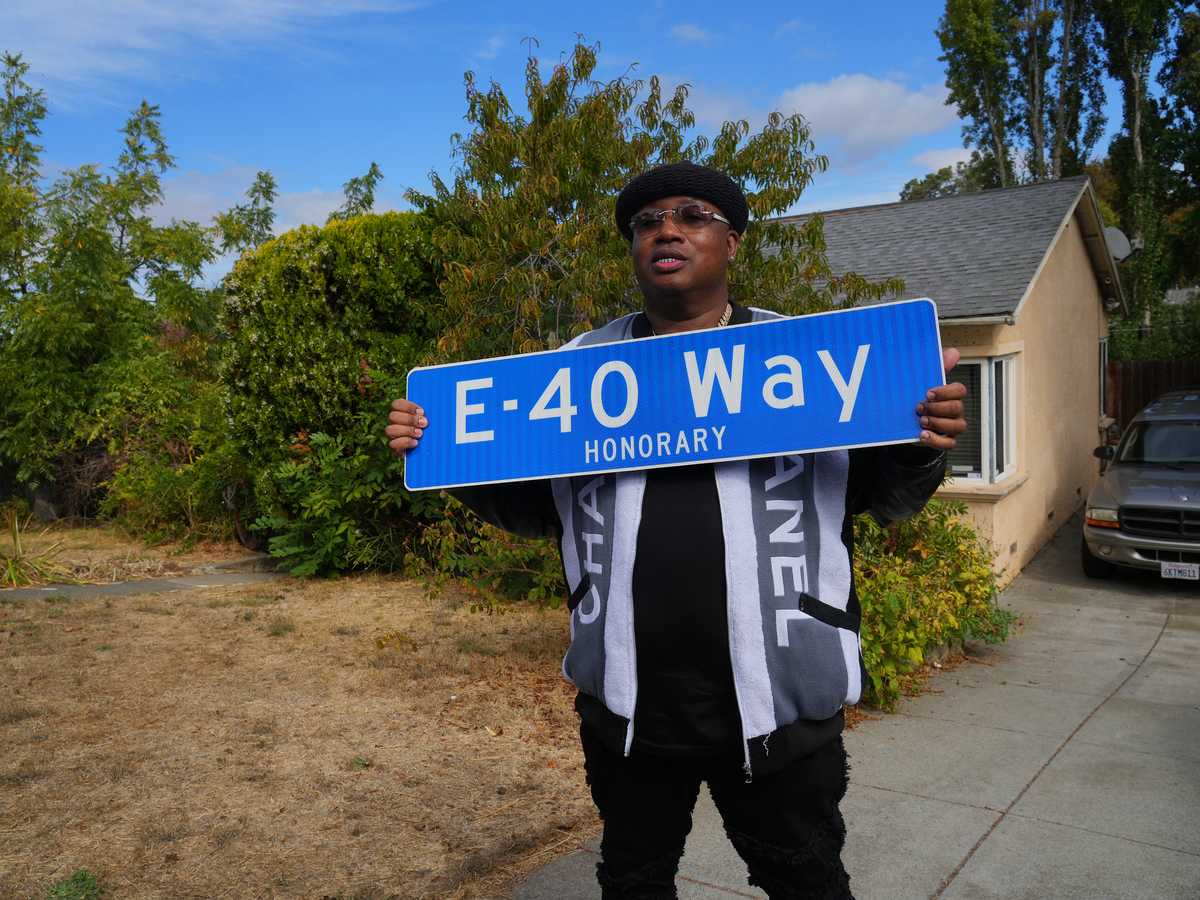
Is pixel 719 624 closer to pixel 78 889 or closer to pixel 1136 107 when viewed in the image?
pixel 78 889

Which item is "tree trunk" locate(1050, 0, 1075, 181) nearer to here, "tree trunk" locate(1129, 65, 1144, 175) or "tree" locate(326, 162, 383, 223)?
"tree trunk" locate(1129, 65, 1144, 175)

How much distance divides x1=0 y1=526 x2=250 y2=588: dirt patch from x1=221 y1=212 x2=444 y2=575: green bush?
1561 mm

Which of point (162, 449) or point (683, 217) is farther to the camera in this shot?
point (162, 449)

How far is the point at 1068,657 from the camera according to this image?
687 cm

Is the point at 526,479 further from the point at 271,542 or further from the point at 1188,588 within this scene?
the point at 1188,588

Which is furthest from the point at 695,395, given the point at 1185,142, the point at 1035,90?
the point at 1035,90

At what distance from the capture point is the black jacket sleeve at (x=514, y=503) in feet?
7.63

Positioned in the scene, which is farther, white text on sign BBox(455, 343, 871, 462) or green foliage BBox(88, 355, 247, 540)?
green foliage BBox(88, 355, 247, 540)

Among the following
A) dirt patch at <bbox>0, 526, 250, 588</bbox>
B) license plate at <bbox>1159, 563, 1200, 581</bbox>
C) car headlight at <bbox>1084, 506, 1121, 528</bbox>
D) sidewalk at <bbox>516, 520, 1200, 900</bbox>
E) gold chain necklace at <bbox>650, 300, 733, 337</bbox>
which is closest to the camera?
gold chain necklace at <bbox>650, 300, 733, 337</bbox>

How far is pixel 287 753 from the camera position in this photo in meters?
4.66

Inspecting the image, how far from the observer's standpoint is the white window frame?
30.0 ft

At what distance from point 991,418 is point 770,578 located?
800cm

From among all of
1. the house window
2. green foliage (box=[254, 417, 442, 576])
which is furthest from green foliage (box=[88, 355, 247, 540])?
the house window

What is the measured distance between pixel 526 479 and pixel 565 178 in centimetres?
463
